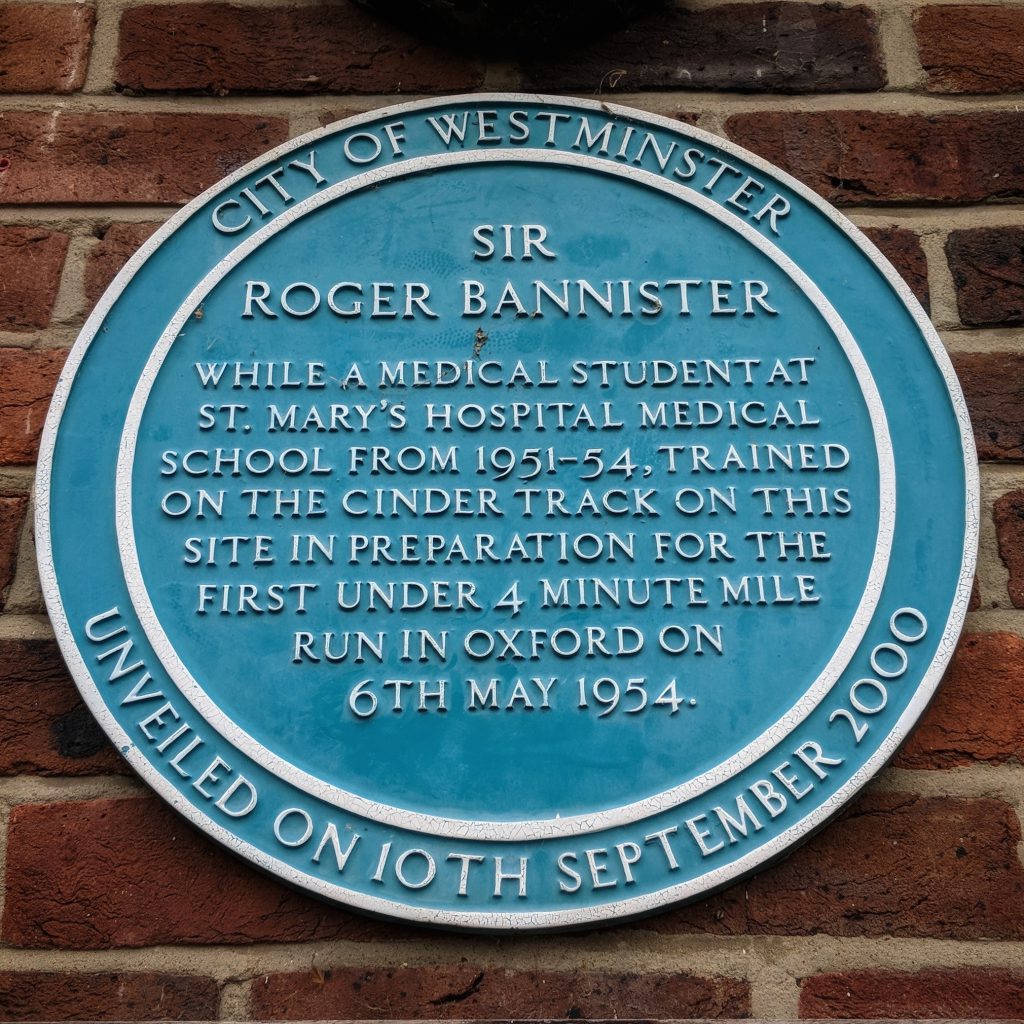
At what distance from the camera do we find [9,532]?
1683mm

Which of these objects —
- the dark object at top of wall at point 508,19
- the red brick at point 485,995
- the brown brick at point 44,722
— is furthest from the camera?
the dark object at top of wall at point 508,19

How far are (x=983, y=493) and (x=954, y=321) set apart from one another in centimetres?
29

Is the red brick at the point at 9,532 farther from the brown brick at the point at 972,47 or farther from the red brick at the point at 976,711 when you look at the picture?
the brown brick at the point at 972,47

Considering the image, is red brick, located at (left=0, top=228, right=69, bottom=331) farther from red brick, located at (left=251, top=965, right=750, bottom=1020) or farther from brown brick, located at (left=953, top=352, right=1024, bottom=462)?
brown brick, located at (left=953, top=352, right=1024, bottom=462)

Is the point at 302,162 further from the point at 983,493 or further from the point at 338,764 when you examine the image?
the point at 983,493

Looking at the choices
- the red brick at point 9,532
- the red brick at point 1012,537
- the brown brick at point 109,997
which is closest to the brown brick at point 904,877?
the red brick at point 1012,537

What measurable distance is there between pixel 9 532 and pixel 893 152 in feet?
4.93

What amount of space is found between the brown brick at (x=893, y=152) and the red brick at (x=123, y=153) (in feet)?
2.71

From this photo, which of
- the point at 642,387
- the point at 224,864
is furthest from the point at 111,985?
the point at 642,387

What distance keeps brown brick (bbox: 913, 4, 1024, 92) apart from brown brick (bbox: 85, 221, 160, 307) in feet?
4.36

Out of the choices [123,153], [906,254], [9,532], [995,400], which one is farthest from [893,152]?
[9,532]

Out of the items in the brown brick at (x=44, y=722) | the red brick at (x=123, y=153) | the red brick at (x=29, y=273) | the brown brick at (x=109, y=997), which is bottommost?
the brown brick at (x=109, y=997)

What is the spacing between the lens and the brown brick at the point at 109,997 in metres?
1.43

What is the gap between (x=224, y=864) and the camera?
4.90ft
